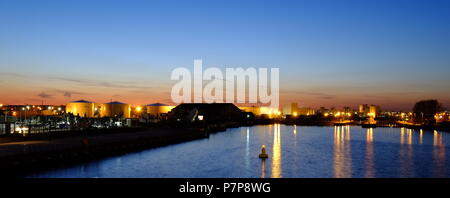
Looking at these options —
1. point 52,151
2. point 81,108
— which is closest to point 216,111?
point 81,108

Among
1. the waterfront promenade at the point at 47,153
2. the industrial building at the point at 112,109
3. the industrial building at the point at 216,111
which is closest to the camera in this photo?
the waterfront promenade at the point at 47,153

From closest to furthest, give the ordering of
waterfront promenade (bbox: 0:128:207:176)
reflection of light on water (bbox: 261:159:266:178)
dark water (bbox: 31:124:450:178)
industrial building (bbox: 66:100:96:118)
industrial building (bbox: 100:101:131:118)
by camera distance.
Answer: waterfront promenade (bbox: 0:128:207:176) < dark water (bbox: 31:124:450:178) < reflection of light on water (bbox: 261:159:266:178) < industrial building (bbox: 66:100:96:118) < industrial building (bbox: 100:101:131:118)

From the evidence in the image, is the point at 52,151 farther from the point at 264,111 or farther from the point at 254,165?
the point at 264,111

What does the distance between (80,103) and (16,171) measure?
146 feet

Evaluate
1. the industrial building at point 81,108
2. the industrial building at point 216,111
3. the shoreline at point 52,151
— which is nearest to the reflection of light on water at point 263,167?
the shoreline at point 52,151

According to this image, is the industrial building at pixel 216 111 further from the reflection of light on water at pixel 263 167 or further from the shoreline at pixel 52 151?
the reflection of light on water at pixel 263 167

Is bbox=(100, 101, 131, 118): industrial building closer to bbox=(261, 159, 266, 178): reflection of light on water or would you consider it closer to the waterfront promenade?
the waterfront promenade

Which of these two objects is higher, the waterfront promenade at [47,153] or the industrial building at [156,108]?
the industrial building at [156,108]

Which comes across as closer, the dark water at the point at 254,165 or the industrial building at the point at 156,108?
the dark water at the point at 254,165

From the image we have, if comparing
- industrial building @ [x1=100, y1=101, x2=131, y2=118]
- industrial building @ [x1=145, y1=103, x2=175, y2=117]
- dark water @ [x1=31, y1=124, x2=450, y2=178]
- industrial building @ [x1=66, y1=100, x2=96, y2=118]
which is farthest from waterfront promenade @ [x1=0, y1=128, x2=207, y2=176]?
industrial building @ [x1=145, y1=103, x2=175, y2=117]

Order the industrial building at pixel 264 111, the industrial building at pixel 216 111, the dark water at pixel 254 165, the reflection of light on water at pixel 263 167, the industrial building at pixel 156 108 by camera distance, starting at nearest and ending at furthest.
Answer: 1. the dark water at pixel 254 165
2. the reflection of light on water at pixel 263 167
3. the industrial building at pixel 156 108
4. the industrial building at pixel 216 111
5. the industrial building at pixel 264 111

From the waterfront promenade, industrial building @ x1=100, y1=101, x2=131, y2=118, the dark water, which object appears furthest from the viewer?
industrial building @ x1=100, y1=101, x2=131, y2=118
